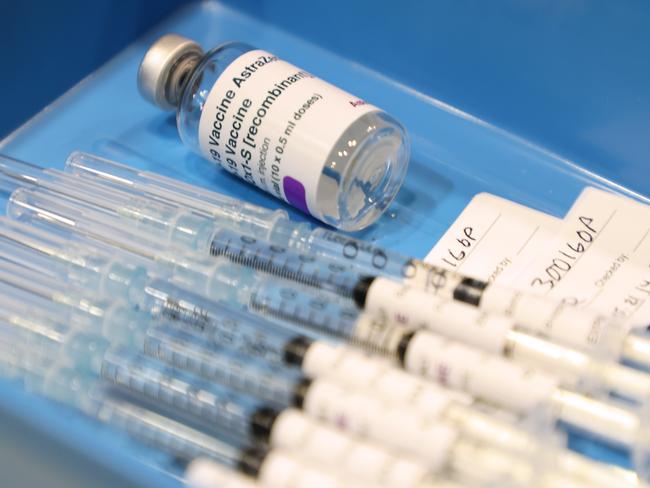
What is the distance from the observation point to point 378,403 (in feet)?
1.89

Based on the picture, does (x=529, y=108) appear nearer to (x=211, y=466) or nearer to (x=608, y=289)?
(x=608, y=289)

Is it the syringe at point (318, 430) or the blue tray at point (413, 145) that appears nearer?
the syringe at point (318, 430)

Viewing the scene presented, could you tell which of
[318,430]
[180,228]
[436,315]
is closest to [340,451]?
[318,430]

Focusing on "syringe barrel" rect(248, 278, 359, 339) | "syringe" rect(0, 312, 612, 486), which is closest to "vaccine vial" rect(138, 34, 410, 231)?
"syringe barrel" rect(248, 278, 359, 339)

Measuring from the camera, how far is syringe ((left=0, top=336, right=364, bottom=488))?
22.0 inches

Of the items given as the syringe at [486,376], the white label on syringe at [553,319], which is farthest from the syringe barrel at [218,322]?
the white label on syringe at [553,319]

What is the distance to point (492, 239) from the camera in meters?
0.82

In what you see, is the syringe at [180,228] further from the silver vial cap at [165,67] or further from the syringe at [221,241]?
the silver vial cap at [165,67]

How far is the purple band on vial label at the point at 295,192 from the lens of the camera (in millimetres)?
783

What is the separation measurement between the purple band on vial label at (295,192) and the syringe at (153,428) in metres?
0.24

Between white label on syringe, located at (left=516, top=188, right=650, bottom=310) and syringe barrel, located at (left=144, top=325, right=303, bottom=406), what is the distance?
0.26 meters

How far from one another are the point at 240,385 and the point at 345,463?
0.11 meters

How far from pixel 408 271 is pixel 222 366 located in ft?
0.53

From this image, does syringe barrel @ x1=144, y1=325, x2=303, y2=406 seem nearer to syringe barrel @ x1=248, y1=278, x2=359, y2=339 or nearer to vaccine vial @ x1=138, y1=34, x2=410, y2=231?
syringe barrel @ x1=248, y1=278, x2=359, y2=339
